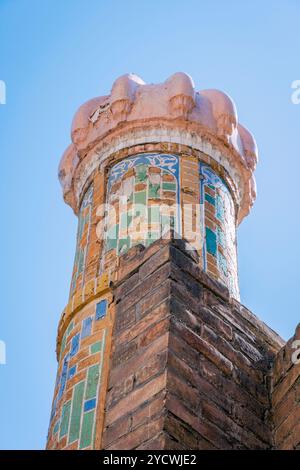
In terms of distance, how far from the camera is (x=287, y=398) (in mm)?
6230

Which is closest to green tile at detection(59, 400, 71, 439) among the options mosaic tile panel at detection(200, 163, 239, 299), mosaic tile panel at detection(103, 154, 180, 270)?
mosaic tile panel at detection(103, 154, 180, 270)

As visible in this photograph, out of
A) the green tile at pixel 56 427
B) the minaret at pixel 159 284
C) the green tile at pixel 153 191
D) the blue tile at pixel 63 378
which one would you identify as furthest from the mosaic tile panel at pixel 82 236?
the green tile at pixel 56 427

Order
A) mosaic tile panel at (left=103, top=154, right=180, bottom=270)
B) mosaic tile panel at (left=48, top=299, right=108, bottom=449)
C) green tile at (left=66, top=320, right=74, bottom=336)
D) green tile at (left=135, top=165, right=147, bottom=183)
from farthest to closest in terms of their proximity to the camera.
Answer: green tile at (left=135, top=165, right=147, bottom=183), mosaic tile panel at (left=103, top=154, right=180, bottom=270), green tile at (left=66, top=320, right=74, bottom=336), mosaic tile panel at (left=48, top=299, right=108, bottom=449)

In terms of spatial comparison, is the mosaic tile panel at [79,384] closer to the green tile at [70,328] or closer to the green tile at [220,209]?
the green tile at [70,328]

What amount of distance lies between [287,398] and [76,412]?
132 cm

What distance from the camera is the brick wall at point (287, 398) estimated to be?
19.7 ft

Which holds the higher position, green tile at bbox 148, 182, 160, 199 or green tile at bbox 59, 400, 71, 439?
green tile at bbox 148, 182, 160, 199

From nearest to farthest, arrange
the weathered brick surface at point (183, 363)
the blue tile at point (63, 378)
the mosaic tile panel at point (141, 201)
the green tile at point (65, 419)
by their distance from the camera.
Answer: the weathered brick surface at point (183, 363), the green tile at point (65, 419), the blue tile at point (63, 378), the mosaic tile panel at point (141, 201)

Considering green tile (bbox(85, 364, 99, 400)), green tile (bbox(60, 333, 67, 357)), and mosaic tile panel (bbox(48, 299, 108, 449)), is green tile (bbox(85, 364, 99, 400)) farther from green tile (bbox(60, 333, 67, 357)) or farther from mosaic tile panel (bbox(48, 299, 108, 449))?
green tile (bbox(60, 333, 67, 357))

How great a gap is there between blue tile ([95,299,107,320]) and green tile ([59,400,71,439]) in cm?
62

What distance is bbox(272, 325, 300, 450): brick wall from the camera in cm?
600

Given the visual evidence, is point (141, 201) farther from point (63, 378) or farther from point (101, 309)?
point (63, 378)

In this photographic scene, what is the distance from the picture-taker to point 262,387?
6.43m

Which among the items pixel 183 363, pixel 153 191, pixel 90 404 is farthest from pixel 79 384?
pixel 153 191
